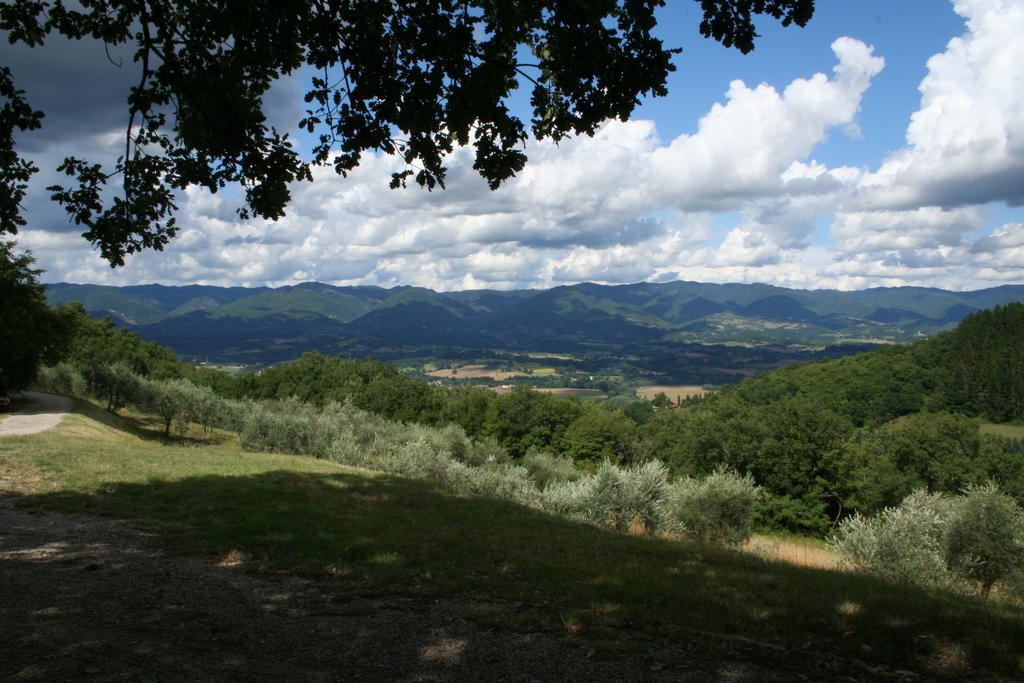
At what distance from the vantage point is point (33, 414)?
110 feet

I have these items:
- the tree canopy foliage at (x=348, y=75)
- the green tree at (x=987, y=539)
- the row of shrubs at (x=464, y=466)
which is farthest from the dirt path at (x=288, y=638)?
the green tree at (x=987, y=539)

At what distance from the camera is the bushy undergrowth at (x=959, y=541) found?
15758 mm

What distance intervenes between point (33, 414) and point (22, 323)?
726 centimetres

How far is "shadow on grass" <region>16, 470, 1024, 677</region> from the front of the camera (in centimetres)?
647

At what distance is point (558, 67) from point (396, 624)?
7.57 metres

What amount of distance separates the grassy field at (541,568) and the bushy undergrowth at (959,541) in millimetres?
6760

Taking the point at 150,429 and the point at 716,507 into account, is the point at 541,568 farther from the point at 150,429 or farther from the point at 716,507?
the point at 150,429

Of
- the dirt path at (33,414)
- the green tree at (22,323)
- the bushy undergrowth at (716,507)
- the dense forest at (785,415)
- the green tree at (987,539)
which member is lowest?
the dense forest at (785,415)

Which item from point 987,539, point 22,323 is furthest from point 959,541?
point 22,323

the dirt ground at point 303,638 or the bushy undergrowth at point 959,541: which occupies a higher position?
the dirt ground at point 303,638

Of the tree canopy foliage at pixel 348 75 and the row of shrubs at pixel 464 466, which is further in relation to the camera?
the row of shrubs at pixel 464 466

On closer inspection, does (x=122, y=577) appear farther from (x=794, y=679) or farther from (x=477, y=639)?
(x=794, y=679)

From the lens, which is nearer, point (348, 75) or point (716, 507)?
point (348, 75)

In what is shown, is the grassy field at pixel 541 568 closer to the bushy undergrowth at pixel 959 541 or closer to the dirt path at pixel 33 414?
the bushy undergrowth at pixel 959 541
